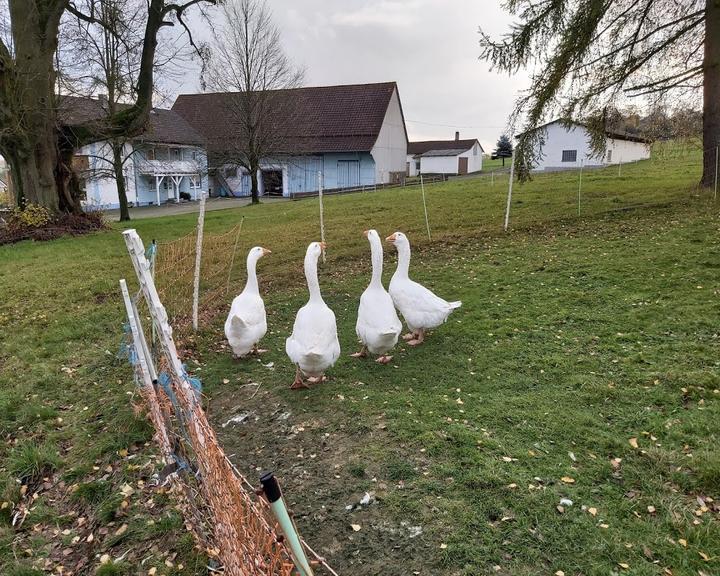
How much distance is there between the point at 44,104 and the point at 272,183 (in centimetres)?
2248

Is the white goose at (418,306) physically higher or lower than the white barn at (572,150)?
lower

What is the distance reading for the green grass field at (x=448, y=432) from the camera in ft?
10.5

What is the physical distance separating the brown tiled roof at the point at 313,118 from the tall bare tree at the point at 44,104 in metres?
12.6

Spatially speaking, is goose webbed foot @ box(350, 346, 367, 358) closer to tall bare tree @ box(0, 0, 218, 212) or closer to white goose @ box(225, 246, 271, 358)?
white goose @ box(225, 246, 271, 358)

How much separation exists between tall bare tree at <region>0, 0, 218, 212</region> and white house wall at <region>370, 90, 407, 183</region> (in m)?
19.6

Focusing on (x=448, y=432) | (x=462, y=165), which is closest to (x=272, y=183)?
(x=462, y=165)

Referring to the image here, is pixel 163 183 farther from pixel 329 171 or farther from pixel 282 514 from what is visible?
pixel 282 514

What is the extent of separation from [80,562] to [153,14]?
18.9m

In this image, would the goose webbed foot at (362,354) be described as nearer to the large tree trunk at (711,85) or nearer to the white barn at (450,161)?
the large tree trunk at (711,85)

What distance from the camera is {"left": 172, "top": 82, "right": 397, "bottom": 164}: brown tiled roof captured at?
103ft

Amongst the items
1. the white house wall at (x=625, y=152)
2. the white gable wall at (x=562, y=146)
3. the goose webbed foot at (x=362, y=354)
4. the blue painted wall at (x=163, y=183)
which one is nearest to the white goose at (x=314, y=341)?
the goose webbed foot at (x=362, y=354)

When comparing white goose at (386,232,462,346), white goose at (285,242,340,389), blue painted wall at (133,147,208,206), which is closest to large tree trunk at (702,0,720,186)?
white goose at (386,232,462,346)

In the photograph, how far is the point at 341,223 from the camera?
52.7ft

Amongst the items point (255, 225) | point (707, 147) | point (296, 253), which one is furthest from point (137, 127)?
point (707, 147)
